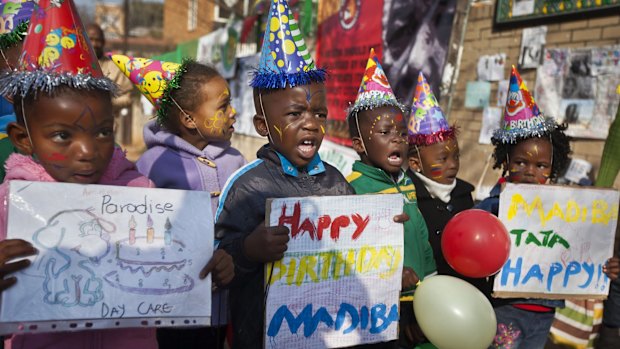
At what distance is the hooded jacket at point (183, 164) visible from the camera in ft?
10.0

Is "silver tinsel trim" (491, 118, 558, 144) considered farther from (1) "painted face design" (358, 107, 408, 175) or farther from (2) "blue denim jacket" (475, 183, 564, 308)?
(1) "painted face design" (358, 107, 408, 175)

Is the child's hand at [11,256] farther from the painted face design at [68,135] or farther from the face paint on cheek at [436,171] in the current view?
the face paint on cheek at [436,171]

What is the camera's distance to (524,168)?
A: 341 centimetres

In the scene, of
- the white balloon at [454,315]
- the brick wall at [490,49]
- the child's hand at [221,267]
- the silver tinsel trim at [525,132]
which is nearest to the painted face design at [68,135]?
the child's hand at [221,267]

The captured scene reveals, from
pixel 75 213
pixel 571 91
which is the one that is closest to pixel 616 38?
pixel 571 91

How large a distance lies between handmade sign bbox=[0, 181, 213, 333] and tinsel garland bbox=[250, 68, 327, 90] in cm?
67

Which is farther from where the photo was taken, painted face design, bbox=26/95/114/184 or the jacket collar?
the jacket collar

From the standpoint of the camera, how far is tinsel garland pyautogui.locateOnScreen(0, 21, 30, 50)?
2.74 meters

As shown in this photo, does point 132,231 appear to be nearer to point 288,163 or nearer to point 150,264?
point 150,264

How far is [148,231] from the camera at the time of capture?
6.40ft

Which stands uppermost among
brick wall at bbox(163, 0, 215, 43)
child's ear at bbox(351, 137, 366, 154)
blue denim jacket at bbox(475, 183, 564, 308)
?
brick wall at bbox(163, 0, 215, 43)

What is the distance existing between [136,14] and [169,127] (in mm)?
34990

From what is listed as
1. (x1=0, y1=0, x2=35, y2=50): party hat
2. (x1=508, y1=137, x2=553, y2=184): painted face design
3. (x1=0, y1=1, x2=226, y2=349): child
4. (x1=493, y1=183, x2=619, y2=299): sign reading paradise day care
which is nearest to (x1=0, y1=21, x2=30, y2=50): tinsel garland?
(x1=0, y1=0, x2=35, y2=50): party hat

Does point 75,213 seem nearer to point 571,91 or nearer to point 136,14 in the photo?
point 571,91
